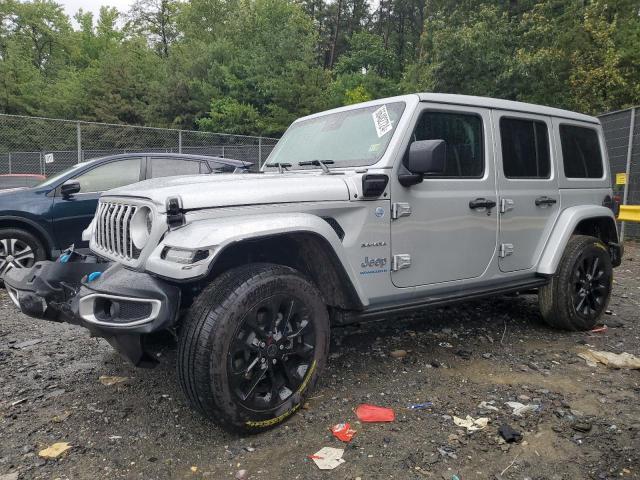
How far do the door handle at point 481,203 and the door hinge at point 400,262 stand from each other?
2.31ft

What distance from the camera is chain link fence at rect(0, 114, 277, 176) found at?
1204 cm

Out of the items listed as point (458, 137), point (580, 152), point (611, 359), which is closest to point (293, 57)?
point (580, 152)

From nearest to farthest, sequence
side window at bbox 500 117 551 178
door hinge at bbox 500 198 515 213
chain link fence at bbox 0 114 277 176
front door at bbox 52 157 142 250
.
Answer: door hinge at bbox 500 198 515 213
side window at bbox 500 117 551 178
front door at bbox 52 157 142 250
chain link fence at bbox 0 114 277 176

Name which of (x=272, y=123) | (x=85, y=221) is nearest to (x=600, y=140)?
(x=85, y=221)

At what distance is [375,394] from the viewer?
3.06m

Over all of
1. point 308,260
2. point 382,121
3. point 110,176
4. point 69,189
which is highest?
point 382,121

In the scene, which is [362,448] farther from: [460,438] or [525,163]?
[525,163]

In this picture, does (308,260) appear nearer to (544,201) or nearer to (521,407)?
(521,407)

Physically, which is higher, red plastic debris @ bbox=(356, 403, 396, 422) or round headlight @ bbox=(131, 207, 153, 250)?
round headlight @ bbox=(131, 207, 153, 250)

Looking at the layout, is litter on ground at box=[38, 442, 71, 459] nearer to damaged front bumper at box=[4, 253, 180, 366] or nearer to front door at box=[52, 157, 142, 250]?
damaged front bumper at box=[4, 253, 180, 366]

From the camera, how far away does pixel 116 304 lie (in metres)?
2.33

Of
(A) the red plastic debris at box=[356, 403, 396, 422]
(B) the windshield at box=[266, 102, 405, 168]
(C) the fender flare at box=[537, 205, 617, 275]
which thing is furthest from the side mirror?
(C) the fender flare at box=[537, 205, 617, 275]

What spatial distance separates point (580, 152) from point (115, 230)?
3.96m

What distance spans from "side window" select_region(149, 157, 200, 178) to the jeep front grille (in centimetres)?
344
